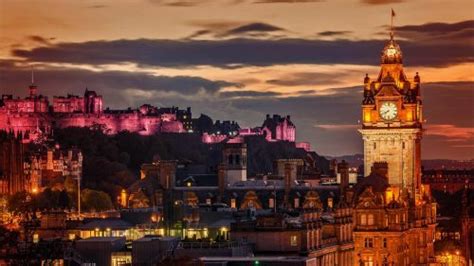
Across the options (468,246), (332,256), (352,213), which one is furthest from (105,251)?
(468,246)

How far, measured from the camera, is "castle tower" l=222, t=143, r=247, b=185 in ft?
549

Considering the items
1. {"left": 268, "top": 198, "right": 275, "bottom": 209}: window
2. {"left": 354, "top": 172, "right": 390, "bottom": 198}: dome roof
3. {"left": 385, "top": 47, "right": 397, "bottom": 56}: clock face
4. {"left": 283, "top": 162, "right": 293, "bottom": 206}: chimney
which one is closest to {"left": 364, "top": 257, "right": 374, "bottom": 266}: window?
{"left": 354, "top": 172, "right": 390, "bottom": 198}: dome roof

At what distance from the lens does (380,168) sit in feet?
516

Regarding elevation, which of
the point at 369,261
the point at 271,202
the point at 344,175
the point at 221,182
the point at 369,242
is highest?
the point at 344,175

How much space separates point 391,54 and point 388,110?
5632 mm

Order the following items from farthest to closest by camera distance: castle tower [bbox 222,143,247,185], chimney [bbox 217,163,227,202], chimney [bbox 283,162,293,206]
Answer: castle tower [bbox 222,143,247,185] → chimney [bbox 217,163,227,202] → chimney [bbox 283,162,293,206]

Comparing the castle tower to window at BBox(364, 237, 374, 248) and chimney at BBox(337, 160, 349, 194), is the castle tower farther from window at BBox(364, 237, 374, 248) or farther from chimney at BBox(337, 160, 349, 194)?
window at BBox(364, 237, 374, 248)

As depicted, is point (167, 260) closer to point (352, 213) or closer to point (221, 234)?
point (221, 234)

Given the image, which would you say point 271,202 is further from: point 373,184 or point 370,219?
point 370,219

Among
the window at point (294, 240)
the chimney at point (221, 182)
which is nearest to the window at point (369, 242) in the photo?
the chimney at point (221, 182)

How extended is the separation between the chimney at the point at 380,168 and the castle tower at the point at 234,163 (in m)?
11.2

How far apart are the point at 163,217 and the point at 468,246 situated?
64.3m

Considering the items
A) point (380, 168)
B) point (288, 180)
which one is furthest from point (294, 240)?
point (380, 168)

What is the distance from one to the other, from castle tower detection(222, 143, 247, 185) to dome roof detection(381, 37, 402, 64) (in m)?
14.2
